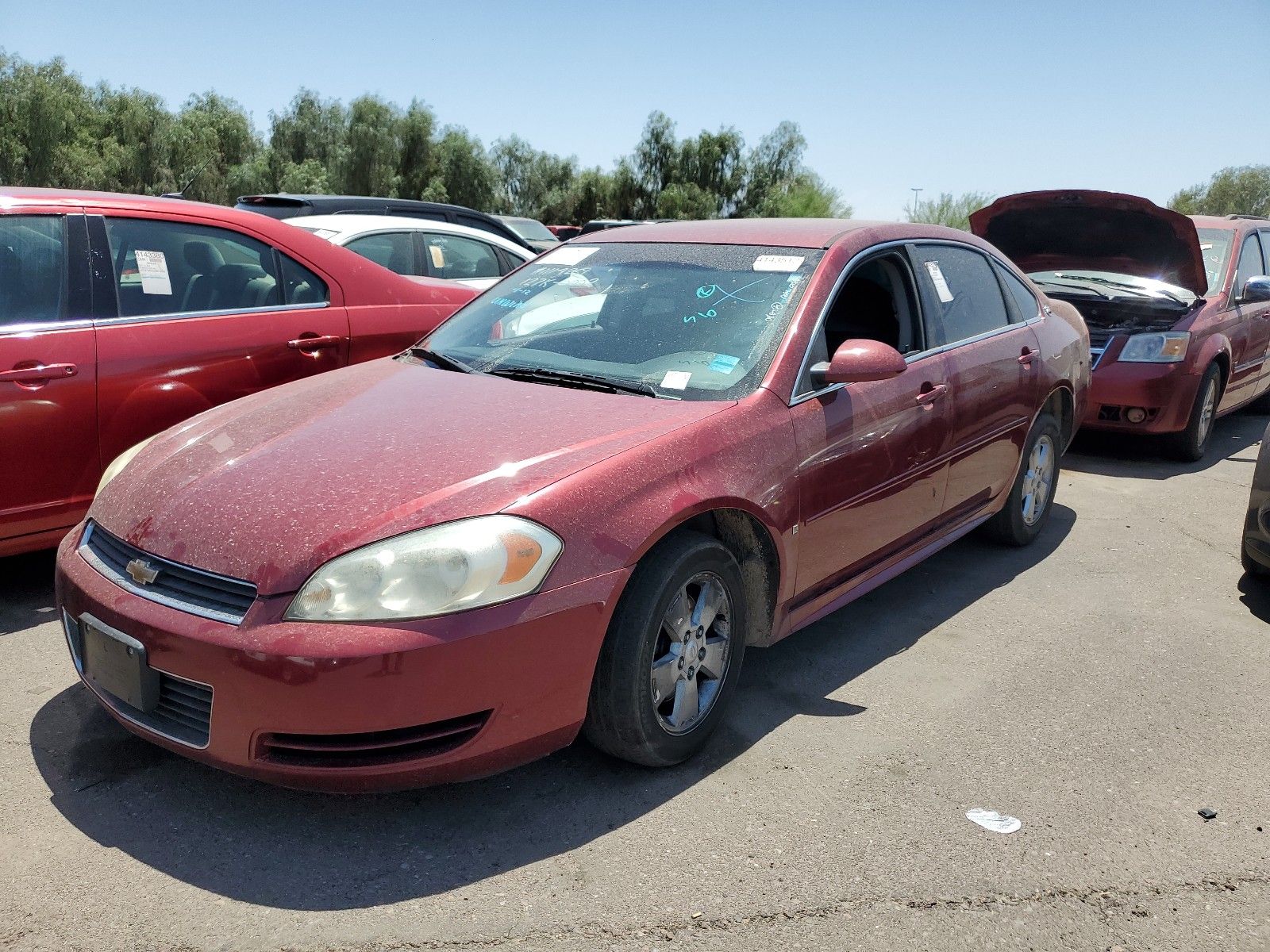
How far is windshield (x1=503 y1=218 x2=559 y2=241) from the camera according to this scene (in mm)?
21344

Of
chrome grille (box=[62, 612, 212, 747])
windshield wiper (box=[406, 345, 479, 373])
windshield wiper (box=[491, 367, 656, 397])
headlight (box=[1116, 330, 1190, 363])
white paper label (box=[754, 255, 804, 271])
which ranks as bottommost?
chrome grille (box=[62, 612, 212, 747])

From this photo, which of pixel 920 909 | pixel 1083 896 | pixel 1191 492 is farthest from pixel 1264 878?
pixel 1191 492

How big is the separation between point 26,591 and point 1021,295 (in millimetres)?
4657

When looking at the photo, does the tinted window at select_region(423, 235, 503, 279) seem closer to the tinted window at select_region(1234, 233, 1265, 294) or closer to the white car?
the white car

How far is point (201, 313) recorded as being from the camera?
463 centimetres

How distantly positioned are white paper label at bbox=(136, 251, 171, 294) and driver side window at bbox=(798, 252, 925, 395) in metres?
2.81

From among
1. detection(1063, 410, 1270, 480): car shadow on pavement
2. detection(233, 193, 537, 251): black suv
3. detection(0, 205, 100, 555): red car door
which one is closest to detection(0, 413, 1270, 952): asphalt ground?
detection(0, 205, 100, 555): red car door

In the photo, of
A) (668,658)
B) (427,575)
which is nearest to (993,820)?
(668,658)

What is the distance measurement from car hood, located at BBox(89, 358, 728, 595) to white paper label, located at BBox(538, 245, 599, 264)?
95 cm

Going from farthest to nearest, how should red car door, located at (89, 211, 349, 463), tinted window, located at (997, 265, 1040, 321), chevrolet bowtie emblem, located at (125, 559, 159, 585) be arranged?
tinted window, located at (997, 265, 1040, 321) < red car door, located at (89, 211, 349, 463) < chevrolet bowtie emblem, located at (125, 559, 159, 585)

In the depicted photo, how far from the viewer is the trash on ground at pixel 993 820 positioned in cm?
291

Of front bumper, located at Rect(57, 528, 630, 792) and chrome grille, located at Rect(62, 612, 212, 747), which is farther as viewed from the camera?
chrome grille, located at Rect(62, 612, 212, 747)

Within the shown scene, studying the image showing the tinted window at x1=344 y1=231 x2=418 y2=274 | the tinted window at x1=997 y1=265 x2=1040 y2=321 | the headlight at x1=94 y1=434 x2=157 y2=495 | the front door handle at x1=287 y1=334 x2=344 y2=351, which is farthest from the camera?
the tinted window at x1=344 y1=231 x2=418 y2=274

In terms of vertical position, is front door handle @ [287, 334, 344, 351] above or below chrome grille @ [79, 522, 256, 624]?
above
